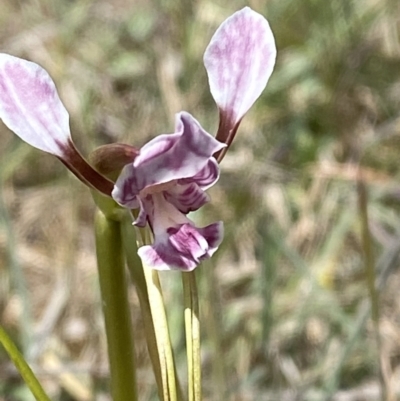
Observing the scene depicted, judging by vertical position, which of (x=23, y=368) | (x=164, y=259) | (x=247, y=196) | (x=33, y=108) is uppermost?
(x=33, y=108)

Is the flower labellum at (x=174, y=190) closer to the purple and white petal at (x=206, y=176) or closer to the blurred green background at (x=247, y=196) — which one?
the purple and white petal at (x=206, y=176)

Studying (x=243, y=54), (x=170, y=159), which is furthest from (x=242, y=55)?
(x=170, y=159)

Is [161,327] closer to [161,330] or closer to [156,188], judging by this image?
[161,330]

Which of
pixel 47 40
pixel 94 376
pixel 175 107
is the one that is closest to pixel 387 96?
pixel 175 107

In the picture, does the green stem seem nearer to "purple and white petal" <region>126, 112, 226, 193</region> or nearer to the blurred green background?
"purple and white petal" <region>126, 112, 226, 193</region>

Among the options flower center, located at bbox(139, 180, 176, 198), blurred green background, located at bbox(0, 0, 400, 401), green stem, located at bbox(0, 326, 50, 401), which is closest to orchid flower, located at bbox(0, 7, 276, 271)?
flower center, located at bbox(139, 180, 176, 198)

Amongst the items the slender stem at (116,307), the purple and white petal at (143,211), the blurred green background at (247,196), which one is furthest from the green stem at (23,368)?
the blurred green background at (247,196)
